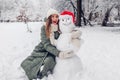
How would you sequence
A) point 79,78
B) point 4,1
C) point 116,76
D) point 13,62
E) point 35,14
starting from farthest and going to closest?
point 35,14, point 4,1, point 13,62, point 116,76, point 79,78

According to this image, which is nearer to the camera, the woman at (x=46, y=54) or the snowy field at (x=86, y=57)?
the woman at (x=46, y=54)

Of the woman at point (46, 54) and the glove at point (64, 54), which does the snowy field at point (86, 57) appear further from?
the glove at point (64, 54)

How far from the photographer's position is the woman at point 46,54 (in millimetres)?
7574

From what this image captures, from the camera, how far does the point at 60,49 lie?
7.62 m

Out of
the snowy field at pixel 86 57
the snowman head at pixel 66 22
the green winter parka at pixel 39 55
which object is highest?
the snowman head at pixel 66 22

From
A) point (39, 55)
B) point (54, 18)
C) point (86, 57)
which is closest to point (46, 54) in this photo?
point (39, 55)

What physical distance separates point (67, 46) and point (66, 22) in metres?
0.54

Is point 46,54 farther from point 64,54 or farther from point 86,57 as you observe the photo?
point 86,57

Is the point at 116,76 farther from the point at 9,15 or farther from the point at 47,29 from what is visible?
the point at 9,15

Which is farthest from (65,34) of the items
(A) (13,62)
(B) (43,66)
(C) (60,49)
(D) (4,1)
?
(D) (4,1)

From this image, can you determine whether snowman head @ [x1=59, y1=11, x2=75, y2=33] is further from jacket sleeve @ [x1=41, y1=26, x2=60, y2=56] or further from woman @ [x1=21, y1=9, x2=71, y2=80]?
jacket sleeve @ [x1=41, y1=26, x2=60, y2=56]

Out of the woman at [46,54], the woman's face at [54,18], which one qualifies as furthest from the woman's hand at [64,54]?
the woman's face at [54,18]

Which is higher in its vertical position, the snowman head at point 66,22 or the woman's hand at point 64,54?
the snowman head at point 66,22

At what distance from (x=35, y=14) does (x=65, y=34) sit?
6717cm
